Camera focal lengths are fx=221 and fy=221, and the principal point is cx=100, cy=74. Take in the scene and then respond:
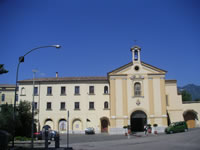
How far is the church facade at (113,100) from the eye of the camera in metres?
40.2

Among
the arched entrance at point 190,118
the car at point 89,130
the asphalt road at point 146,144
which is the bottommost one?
the car at point 89,130

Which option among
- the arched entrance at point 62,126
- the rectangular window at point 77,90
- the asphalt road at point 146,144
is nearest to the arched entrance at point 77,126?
the arched entrance at point 62,126

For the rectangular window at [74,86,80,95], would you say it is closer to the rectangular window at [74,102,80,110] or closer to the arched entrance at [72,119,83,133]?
the rectangular window at [74,102,80,110]

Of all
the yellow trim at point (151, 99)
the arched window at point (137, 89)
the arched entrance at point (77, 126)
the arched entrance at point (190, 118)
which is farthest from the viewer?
the arched entrance at point (190, 118)

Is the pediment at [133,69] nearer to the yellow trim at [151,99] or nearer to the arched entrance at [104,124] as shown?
the yellow trim at [151,99]

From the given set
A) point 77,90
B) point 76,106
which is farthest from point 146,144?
point 77,90

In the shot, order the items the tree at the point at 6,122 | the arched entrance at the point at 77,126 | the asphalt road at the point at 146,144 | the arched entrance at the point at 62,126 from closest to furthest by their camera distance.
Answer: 1. the asphalt road at the point at 146,144
2. the tree at the point at 6,122
3. the arched entrance at the point at 77,126
4. the arched entrance at the point at 62,126

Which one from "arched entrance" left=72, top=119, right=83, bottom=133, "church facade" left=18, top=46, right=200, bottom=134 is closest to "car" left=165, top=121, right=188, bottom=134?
"church facade" left=18, top=46, right=200, bottom=134

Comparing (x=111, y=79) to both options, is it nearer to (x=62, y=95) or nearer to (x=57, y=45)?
(x=62, y=95)

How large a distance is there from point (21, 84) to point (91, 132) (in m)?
17.2

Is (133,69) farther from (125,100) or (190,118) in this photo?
(190,118)

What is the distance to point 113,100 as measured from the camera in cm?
4044

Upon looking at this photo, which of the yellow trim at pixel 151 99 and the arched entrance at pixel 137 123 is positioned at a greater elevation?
the yellow trim at pixel 151 99

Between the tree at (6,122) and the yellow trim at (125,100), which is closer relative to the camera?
the tree at (6,122)
